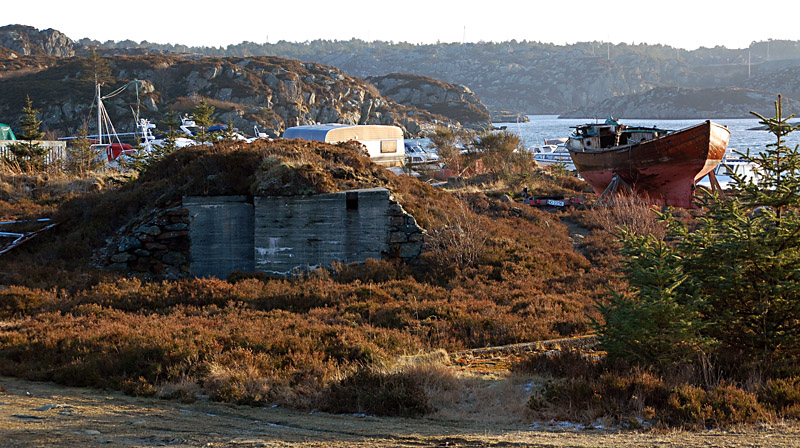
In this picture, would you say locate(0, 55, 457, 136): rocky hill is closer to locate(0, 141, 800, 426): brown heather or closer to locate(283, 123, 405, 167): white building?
locate(283, 123, 405, 167): white building

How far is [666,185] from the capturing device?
28828mm

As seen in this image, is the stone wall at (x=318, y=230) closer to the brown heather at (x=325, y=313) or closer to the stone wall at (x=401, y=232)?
the stone wall at (x=401, y=232)

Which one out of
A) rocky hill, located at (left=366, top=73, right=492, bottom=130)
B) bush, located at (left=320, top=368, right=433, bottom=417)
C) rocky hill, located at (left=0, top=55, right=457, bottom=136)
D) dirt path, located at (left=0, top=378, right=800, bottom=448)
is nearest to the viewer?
dirt path, located at (left=0, top=378, right=800, bottom=448)

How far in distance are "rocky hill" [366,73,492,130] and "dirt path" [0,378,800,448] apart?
499ft

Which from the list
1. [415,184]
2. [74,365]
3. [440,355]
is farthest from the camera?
[415,184]

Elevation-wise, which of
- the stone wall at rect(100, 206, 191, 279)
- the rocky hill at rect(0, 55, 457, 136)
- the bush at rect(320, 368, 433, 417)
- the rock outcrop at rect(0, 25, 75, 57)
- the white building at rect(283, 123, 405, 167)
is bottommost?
the bush at rect(320, 368, 433, 417)

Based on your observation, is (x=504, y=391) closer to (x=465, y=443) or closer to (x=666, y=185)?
(x=465, y=443)

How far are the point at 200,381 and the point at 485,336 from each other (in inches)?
188

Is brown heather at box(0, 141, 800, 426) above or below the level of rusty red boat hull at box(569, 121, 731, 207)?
below

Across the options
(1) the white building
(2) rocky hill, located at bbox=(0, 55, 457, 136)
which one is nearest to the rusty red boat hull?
(1) the white building

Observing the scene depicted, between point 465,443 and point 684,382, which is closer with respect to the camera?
point 465,443

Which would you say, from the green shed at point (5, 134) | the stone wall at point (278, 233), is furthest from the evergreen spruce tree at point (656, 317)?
the green shed at point (5, 134)

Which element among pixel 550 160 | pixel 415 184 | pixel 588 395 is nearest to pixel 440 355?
pixel 588 395

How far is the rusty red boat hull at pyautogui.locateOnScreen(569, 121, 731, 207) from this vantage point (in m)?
27.1
